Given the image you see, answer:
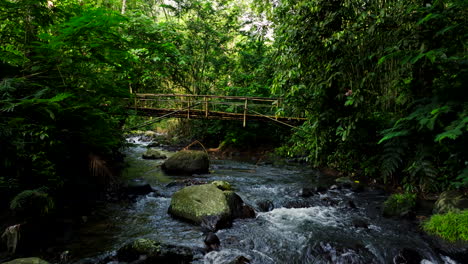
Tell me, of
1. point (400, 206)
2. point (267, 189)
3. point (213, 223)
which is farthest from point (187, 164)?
point (400, 206)

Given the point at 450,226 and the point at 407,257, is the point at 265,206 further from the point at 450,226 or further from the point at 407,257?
the point at 450,226

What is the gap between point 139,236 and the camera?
4.38 metres

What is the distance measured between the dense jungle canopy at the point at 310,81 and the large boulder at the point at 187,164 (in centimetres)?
327

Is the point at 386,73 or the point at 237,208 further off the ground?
the point at 386,73

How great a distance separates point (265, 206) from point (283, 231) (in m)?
1.19

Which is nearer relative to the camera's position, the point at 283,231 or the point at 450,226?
the point at 450,226

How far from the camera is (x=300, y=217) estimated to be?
552cm

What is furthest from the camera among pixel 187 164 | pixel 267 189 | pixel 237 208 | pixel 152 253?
pixel 187 164

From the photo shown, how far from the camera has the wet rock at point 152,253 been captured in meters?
3.52

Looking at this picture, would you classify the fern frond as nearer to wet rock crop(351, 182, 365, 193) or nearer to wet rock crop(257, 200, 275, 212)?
wet rock crop(257, 200, 275, 212)

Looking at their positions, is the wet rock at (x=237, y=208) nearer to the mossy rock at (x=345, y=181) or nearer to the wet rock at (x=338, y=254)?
the wet rock at (x=338, y=254)

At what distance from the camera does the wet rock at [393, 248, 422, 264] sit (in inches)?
147

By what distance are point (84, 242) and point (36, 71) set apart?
2.80 metres

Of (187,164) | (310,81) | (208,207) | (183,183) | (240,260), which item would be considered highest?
(310,81)
